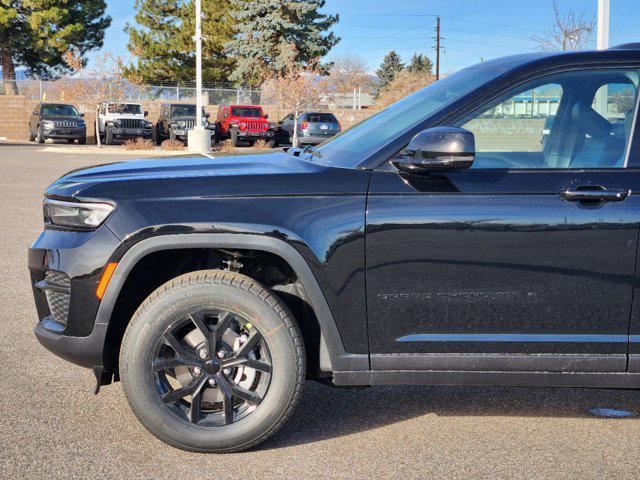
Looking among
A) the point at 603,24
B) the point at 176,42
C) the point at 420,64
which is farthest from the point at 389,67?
the point at 603,24

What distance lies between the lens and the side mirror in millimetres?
3336

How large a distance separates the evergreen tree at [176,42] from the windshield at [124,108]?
17863 millimetres

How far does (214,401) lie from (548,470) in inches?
60.0

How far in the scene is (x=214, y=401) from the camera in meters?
3.69

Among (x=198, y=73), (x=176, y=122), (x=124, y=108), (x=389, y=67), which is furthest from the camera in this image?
(x=389, y=67)

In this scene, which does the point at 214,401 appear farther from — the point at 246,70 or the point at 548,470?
the point at 246,70

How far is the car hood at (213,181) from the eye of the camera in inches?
139

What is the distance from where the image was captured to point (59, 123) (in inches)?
1345

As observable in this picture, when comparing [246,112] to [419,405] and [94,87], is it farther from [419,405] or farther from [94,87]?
[419,405]

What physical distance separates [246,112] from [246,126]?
1.38m

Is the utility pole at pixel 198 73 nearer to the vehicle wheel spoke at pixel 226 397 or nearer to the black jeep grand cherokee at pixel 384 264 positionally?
the black jeep grand cherokee at pixel 384 264

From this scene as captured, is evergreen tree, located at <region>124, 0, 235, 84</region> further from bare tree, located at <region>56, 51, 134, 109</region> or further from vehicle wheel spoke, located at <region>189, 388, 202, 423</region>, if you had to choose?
vehicle wheel spoke, located at <region>189, 388, 202, 423</region>

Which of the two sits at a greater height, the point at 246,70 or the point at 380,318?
the point at 246,70

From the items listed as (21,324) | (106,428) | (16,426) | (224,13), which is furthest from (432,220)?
(224,13)
